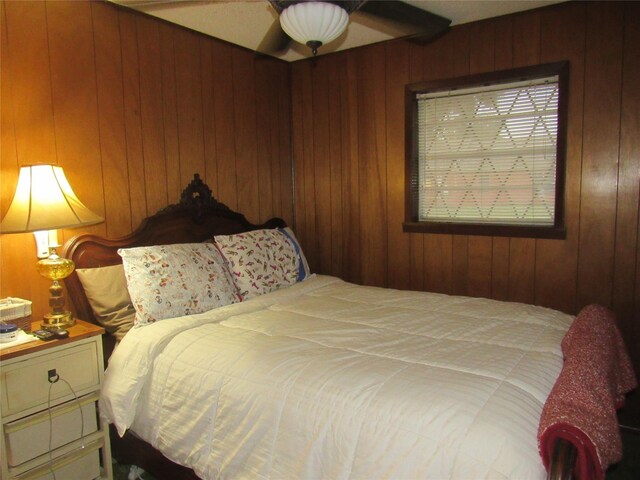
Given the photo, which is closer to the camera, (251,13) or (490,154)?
(251,13)

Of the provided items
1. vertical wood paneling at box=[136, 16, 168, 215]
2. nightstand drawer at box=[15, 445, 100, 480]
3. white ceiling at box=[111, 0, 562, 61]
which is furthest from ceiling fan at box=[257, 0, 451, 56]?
nightstand drawer at box=[15, 445, 100, 480]

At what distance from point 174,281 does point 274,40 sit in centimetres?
129

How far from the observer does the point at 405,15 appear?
1985 millimetres

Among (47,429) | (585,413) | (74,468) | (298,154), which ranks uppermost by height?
(298,154)

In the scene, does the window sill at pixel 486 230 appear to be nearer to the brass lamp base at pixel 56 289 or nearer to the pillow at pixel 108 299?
the pillow at pixel 108 299

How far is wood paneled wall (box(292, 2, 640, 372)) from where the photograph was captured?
99.9 inches

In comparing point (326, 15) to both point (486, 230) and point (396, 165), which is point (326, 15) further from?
point (486, 230)

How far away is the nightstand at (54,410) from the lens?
1.75 metres

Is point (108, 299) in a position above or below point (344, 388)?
above

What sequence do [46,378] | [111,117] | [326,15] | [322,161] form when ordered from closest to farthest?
[326,15] < [46,378] < [111,117] < [322,161]

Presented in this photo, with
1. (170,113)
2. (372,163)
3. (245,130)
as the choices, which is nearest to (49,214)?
(170,113)

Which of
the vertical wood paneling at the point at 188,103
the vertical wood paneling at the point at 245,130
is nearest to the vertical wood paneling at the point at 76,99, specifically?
the vertical wood paneling at the point at 188,103

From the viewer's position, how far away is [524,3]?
262 centimetres

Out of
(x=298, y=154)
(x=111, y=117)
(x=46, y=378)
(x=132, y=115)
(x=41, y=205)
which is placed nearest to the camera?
(x=46, y=378)
